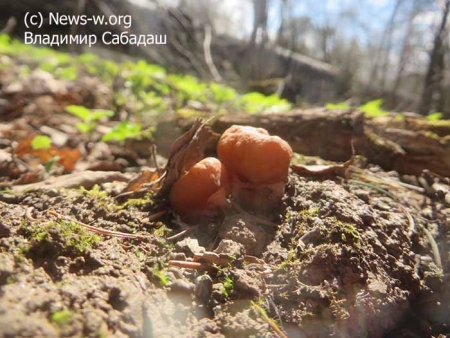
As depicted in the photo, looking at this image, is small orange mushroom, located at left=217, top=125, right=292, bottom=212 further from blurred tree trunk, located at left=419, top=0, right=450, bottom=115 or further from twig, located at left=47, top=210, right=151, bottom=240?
blurred tree trunk, located at left=419, top=0, right=450, bottom=115

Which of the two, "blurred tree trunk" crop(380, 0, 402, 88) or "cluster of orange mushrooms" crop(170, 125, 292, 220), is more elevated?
"blurred tree trunk" crop(380, 0, 402, 88)

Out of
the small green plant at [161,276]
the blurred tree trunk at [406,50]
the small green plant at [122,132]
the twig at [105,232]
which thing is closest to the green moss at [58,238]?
the twig at [105,232]

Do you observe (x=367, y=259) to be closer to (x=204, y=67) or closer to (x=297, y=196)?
(x=297, y=196)

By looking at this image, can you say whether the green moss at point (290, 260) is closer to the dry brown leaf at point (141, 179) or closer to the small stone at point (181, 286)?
the small stone at point (181, 286)

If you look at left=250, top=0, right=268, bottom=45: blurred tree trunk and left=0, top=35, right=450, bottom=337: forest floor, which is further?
left=250, top=0, right=268, bottom=45: blurred tree trunk

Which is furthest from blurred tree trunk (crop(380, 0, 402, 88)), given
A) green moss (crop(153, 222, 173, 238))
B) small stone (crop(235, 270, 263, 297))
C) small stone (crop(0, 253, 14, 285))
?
small stone (crop(0, 253, 14, 285))

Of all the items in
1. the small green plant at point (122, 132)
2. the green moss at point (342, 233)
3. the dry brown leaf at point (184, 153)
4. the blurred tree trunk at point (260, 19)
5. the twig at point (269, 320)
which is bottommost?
the twig at point (269, 320)
